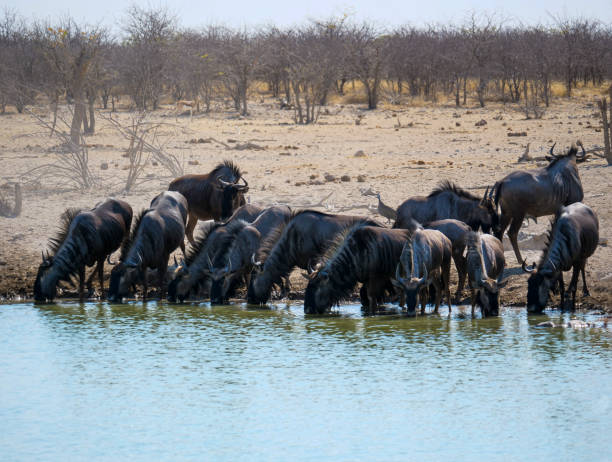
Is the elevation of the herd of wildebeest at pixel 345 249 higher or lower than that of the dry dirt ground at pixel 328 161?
lower

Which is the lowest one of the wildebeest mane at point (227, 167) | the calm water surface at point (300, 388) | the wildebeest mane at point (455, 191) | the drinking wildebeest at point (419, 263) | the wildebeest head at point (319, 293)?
the calm water surface at point (300, 388)

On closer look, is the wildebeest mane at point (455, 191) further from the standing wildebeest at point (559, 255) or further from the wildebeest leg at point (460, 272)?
the standing wildebeest at point (559, 255)

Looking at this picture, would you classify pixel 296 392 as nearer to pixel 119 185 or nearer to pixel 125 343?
pixel 125 343

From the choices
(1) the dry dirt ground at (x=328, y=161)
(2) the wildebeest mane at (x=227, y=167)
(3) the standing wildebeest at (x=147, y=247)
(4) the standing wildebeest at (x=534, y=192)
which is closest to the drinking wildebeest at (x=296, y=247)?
(1) the dry dirt ground at (x=328, y=161)

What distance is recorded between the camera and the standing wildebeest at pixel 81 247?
10.1 m

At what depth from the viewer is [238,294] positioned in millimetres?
10547

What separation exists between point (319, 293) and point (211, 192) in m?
3.54

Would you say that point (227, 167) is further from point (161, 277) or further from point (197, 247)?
point (161, 277)

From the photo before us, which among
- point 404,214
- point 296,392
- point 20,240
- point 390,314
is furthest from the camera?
point 20,240

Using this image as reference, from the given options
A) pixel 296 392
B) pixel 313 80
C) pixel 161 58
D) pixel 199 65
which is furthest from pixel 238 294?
pixel 199 65

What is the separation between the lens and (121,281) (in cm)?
999

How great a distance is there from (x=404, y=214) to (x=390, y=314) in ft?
4.57

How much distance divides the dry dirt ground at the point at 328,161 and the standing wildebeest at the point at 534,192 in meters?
0.51

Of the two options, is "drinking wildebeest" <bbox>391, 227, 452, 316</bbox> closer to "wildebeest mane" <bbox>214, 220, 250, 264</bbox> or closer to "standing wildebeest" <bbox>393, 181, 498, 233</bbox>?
"standing wildebeest" <bbox>393, 181, 498, 233</bbox>
